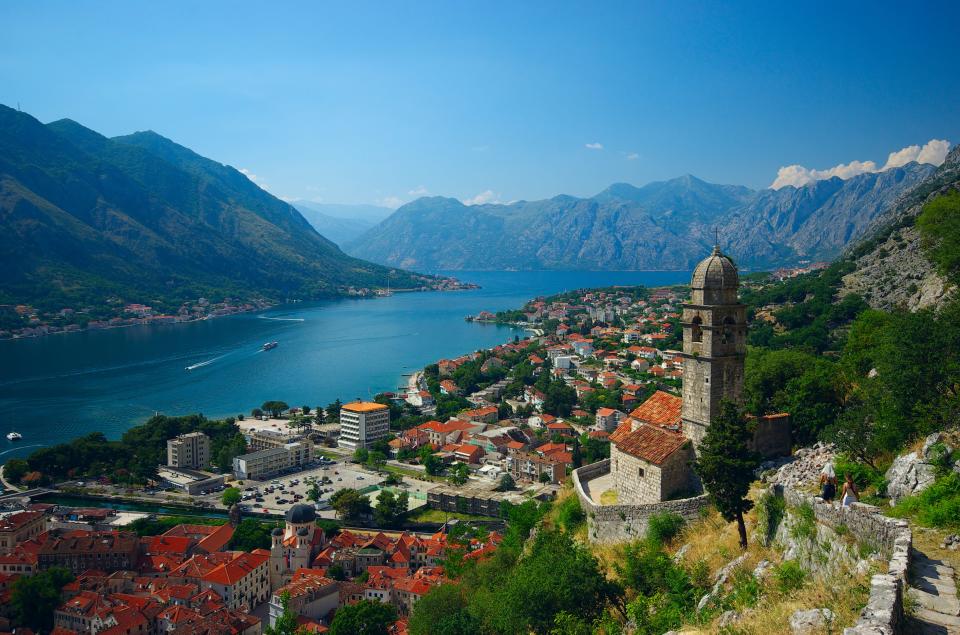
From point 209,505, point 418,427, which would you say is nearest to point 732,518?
point 209,505

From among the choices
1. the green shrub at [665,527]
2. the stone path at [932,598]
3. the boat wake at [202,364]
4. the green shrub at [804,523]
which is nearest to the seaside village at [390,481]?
the green shrub at [665,527]

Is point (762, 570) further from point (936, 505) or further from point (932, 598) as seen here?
point (932, 598)

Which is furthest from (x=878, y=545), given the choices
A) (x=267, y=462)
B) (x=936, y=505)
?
(x=267, y=462)

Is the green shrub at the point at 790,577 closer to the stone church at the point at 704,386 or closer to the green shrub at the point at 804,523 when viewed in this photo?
the green shrub at the point at 804,523

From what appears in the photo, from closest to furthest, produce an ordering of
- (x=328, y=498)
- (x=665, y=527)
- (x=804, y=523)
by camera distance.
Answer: (x=804, y=523)
(x=665, y=527)
(x=328, y=498)

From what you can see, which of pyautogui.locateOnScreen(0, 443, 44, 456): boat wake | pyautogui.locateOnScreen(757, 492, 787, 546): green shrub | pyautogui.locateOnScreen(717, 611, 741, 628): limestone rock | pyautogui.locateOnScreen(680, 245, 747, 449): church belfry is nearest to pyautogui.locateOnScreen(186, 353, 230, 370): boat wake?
pyautogui.locateOnScreen(0, 443, 44, 456): boat wake
